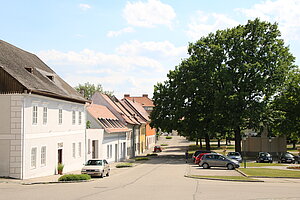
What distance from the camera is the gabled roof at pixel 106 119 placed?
1821 inches

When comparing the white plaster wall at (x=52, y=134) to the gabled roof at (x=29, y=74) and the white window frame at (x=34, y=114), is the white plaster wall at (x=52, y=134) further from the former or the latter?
the gabled roof at (x=29, y=74)

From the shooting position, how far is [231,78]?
2060 inches

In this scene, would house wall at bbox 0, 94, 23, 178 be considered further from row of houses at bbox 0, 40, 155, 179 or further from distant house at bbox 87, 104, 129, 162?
distant house at bbox 87, 104, 129, 162

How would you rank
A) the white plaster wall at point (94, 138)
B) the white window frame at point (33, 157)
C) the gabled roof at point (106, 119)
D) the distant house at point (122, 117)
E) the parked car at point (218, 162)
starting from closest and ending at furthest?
the white window frame at point (33, 157)
the parked car at point (218, 162)
the white plaster wall at point (94, 138)
the gabled roof at point (106, 119)
the distant house at point (122, 117)

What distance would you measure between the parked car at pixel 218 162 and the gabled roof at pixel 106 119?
1284 cm

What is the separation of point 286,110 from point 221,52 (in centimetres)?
1397

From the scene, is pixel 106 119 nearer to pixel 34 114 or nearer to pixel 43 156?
pixel 43 156

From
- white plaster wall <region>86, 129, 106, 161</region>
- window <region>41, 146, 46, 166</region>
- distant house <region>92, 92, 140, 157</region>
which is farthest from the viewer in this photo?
distant house <region>92, 92, 140, 157</region>

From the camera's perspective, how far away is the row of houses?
83.4 feet

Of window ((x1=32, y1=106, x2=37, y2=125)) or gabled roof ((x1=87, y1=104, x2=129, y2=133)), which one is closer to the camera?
window ((x1=32, y1=106, x2=37, y2=125))

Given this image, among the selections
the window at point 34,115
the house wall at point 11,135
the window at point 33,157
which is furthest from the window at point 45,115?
the house wall at point 11,135

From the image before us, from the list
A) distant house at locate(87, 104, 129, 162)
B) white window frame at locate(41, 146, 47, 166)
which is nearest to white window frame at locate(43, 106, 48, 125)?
white window frame at locate(41, 146, 47, 166)

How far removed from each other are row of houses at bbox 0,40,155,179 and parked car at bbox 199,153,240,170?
12307 mm

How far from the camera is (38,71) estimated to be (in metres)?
32.9
